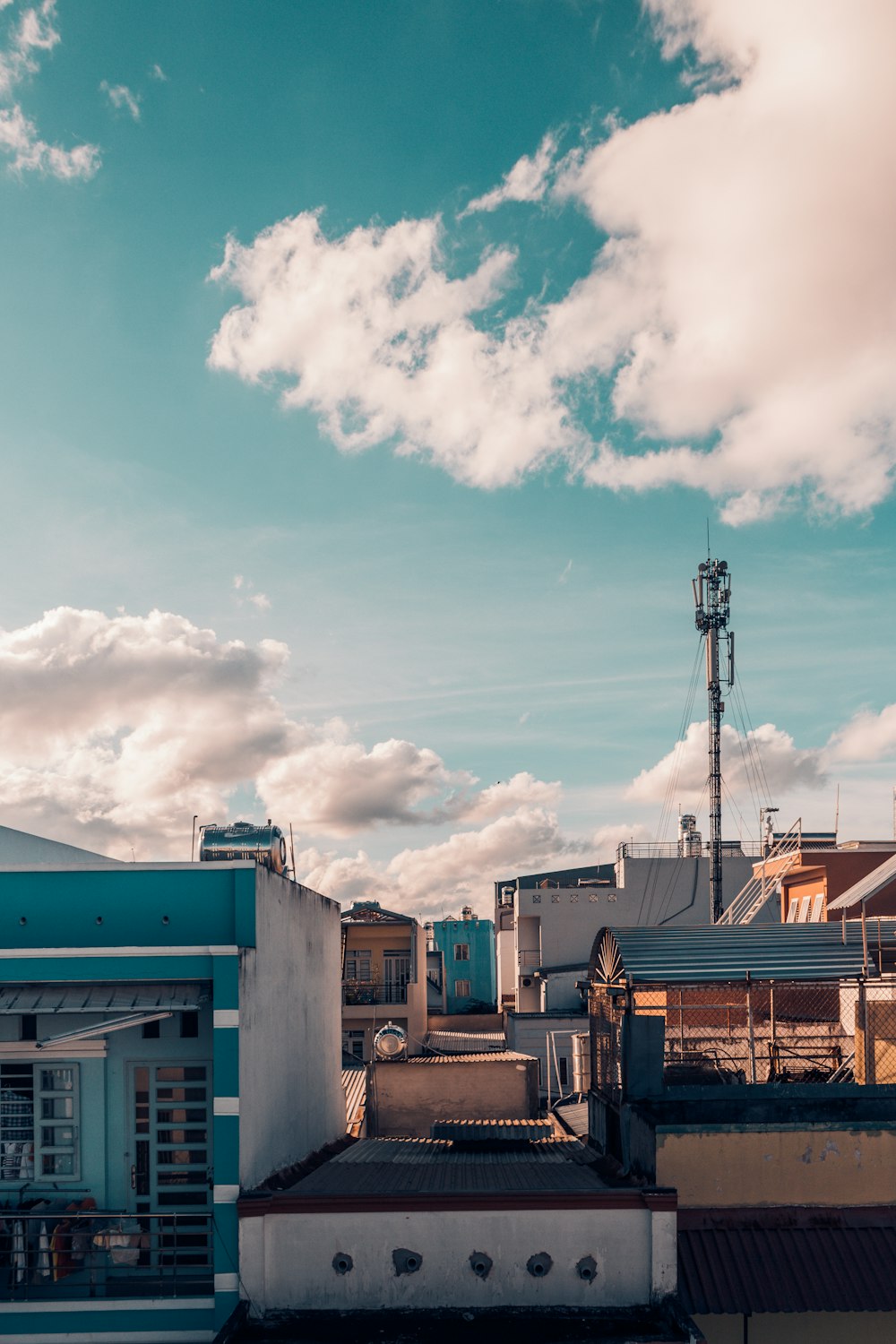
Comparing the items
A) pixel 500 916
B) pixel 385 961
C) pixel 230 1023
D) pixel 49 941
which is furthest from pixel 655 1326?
pixel 500 916

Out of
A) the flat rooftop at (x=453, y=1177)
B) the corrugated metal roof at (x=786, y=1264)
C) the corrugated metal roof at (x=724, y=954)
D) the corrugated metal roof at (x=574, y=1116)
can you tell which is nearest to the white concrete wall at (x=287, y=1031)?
the flat rooftop at (x=453, y=1177)

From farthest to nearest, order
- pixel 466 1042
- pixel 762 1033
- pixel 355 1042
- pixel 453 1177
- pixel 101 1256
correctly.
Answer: pixel 355 1042 < pixel 466 1042 < pixel 762 1033 < pixel 453 1177 < pixel 101 1256

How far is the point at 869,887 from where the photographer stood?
28688 millimetres

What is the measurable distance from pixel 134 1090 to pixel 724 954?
1032 centimetres

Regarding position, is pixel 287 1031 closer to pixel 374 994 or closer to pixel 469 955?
pixel 374 994

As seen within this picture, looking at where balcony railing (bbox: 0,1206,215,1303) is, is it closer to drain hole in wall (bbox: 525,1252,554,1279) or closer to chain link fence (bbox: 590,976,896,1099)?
drain hole in wall (bbox: 525,1252,554,1279)

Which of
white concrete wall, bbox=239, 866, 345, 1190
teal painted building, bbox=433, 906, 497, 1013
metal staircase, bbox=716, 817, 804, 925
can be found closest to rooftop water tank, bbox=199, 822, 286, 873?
white concrete wall, bbox=239, 866, 345, 1190

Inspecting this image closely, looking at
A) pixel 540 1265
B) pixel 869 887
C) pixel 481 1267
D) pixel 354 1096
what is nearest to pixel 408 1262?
pixel 481 1267

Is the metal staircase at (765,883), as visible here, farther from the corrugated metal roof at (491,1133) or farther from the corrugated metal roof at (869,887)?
the corrugated metal roof at (491,1133)

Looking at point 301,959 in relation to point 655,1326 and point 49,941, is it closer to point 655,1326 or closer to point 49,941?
point 49,941

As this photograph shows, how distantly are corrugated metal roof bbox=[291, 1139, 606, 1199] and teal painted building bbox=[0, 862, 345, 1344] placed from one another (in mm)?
1194

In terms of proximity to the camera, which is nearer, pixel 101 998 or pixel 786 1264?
pixel 786 1264

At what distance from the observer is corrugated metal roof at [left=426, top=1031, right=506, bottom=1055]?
39.0 metres

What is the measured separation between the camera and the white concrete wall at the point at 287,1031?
1461 cm
